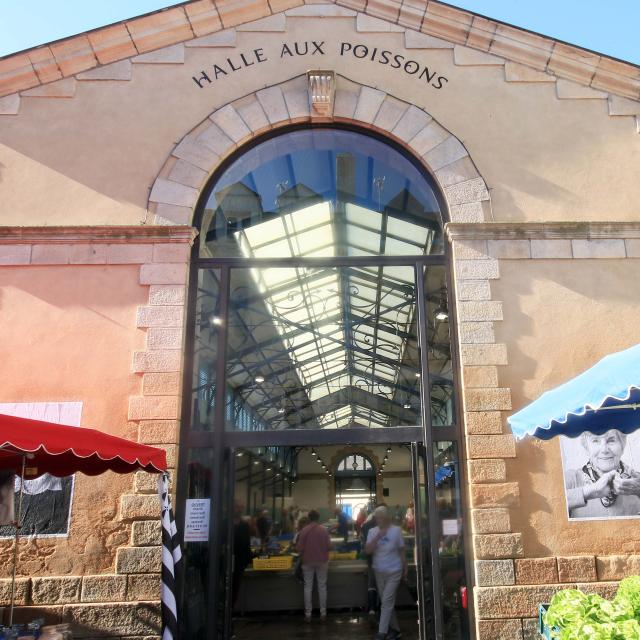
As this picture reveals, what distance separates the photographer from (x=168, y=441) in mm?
7473

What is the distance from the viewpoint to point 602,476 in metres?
7.41

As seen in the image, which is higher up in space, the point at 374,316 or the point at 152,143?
the point at 152,143

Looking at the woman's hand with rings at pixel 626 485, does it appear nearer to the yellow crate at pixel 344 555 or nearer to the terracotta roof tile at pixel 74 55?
the yellow crate at pixel 344 555

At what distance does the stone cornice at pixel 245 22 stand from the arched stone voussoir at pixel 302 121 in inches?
47.6

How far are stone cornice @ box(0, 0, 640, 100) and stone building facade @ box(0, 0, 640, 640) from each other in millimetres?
27

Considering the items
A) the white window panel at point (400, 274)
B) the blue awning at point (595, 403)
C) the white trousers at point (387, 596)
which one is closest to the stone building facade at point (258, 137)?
the white window panel at point (400, 274)

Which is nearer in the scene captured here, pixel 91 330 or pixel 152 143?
pixel 91 330

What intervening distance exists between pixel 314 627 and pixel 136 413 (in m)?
4.69

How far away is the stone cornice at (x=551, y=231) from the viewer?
822 centimetres

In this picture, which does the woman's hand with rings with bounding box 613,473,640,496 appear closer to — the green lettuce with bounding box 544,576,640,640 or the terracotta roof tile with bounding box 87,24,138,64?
the green lettuce with bounding box 544,576,640,640

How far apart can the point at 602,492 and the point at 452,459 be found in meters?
1.67

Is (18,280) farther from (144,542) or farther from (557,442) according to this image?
(557,442)

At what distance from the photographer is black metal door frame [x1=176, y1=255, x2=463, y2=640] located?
7.44 m

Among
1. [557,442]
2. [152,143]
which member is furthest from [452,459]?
[152,143]
